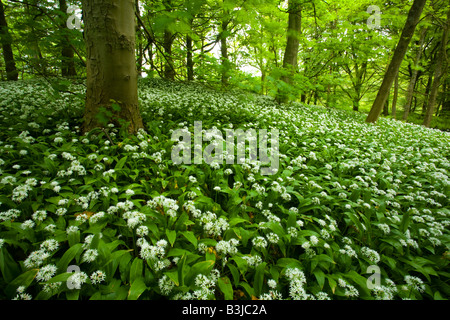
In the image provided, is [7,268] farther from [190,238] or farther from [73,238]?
[190,238]

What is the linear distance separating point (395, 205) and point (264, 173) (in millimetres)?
1986

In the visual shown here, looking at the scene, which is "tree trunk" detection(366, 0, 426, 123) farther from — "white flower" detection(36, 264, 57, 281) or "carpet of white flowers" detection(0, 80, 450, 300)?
"white flower" detection(36, 264, 57, 281)

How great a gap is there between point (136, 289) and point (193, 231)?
81 centimetres

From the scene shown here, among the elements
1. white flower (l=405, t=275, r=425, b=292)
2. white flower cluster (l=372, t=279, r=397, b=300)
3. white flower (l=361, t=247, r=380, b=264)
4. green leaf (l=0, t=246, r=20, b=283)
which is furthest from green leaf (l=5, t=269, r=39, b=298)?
white flower (l=405, t=275, r=425, b=292)

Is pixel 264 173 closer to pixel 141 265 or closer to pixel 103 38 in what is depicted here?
pixel 141 265

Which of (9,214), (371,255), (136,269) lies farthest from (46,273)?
(371,255)

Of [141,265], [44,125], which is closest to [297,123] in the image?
[141,265]

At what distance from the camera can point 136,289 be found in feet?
4.90

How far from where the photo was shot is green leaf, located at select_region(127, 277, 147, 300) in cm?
145

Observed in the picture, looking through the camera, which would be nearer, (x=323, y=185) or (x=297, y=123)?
(x=323, y=185)

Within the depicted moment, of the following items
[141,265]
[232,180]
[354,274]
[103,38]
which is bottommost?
[354,274]

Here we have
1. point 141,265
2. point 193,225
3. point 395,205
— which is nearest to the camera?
point 141,265

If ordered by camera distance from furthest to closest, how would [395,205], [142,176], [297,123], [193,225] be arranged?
[297,123], [142,176], [395,205], [193,225]

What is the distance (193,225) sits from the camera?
2275 millimetres
